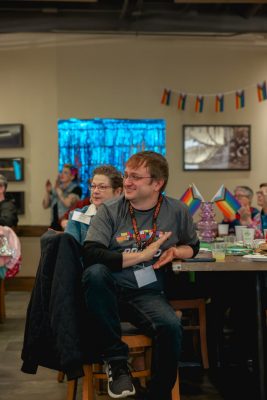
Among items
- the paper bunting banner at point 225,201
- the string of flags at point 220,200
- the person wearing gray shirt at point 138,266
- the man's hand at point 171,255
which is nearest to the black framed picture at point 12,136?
the string of flags at point 220,200

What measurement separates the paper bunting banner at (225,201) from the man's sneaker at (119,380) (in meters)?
2.00

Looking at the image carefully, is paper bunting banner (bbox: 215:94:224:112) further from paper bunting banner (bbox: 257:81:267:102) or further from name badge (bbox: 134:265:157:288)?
name badge (bbox: 134:265:157:288)

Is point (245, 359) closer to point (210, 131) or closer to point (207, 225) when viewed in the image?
point (207, 225)

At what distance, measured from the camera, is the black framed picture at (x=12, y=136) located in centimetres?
815

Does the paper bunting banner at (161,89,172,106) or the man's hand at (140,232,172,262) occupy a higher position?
the paper bunting banner at (161,89,172,106)

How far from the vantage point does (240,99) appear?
8078 millimetres

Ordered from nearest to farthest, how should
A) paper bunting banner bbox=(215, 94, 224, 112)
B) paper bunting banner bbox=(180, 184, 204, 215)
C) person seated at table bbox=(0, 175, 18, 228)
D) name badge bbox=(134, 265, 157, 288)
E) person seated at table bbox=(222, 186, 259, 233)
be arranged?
name badge bbox=(134, 265, 157, 288) < paper bunting banner bbox=(180, 184, 204, 215) < person seated at table bbox=(222, 186, 259, 233) < person seated at table bbox=(0, 175, 18, 228) < paper bunting banner bbox=(215, 94, 224, 112)

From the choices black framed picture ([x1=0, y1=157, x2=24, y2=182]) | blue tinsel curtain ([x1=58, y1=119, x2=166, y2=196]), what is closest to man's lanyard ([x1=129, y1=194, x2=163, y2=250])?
blue tinsel curtain ([x1=58, y1=119, x2=166, y2=196])

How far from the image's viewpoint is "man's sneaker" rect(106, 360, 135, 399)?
2.72 meters

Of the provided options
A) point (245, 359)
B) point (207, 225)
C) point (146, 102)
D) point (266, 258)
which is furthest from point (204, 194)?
point (266, 258)

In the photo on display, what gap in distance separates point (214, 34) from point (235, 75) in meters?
0.57

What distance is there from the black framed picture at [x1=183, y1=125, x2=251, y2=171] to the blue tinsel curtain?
335 millimetres

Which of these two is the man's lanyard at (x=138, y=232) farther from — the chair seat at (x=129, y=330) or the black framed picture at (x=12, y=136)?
the black framed picture at (x=12, y=136)

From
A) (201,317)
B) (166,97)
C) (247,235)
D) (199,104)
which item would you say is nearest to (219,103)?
(199,104)
